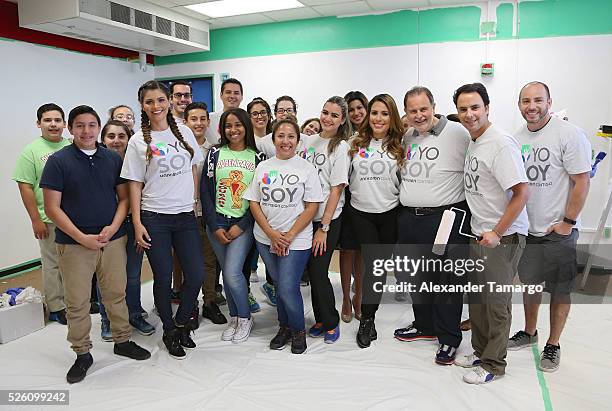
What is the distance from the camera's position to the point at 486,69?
16.7ft

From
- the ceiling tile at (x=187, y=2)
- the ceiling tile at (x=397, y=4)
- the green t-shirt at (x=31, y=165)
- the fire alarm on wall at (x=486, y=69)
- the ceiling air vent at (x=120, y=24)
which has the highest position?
the ceiling tile at (x=187, y=2)

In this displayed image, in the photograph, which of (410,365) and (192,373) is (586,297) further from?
(192,373)

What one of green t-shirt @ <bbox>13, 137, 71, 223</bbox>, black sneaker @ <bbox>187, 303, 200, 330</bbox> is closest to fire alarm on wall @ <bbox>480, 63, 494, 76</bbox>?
black sneaker @ <bbox>187, 303, 200, 330</bbox>

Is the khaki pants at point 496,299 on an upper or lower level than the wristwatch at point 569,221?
lower

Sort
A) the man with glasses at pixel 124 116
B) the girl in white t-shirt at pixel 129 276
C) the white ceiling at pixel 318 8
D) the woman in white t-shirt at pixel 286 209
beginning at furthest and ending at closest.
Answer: the white ceiling at pixel 318 8
the man with glasses at pixel 124 116
the girl in white t-shirt at pixel 129 276
the woman in white t-shirt at pixel 286 209

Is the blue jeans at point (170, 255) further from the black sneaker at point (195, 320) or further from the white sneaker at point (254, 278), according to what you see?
the white sneaker at point (254, 278)

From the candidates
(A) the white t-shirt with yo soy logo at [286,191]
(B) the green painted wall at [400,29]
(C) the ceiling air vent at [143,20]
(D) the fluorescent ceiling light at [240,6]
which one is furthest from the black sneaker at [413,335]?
(C) the ceiling air vent at [143,20]

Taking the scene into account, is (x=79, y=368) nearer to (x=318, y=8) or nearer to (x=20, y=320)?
(x=20, y=320)

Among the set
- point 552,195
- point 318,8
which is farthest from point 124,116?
point 552,195

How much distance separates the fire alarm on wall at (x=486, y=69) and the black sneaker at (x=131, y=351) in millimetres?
4439

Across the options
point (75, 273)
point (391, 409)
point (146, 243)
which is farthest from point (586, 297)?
point (75, 273)

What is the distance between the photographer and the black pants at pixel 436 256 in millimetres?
2652

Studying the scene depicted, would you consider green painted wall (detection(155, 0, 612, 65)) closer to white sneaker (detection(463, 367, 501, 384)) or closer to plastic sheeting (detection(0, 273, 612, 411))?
plastic sheeting (detection(0, 273, 612, 411))

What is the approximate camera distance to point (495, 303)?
2.39m
